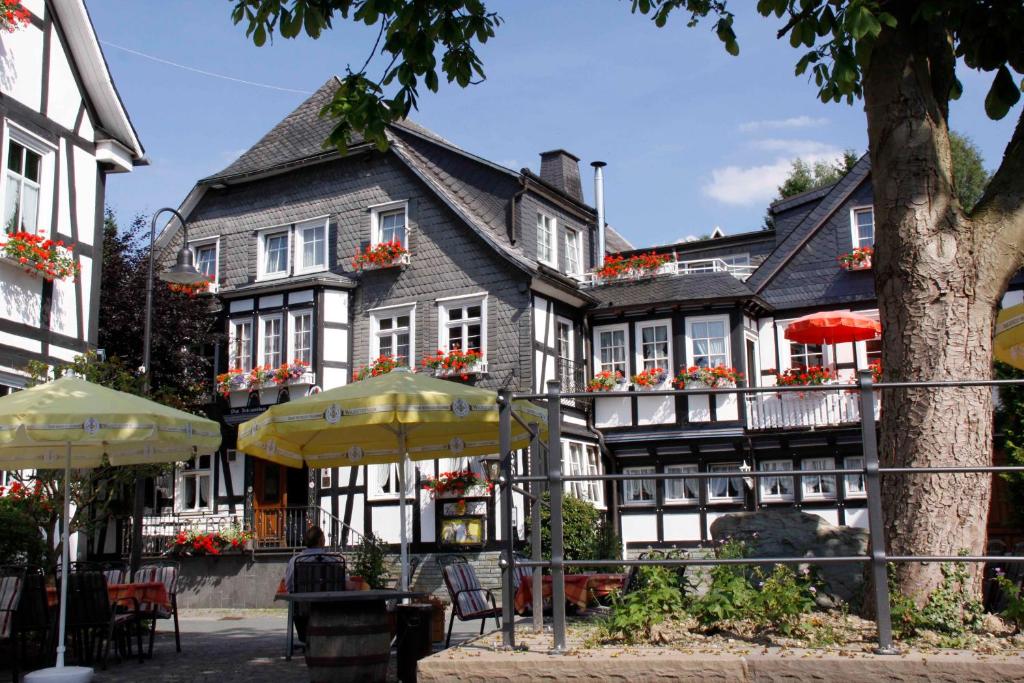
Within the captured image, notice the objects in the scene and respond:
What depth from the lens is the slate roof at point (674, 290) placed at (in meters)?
25.8

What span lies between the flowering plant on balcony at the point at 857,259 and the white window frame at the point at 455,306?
8.38 metres

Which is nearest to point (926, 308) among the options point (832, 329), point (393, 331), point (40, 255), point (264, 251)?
point (40, 255)

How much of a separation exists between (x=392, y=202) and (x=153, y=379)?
701 centimetres

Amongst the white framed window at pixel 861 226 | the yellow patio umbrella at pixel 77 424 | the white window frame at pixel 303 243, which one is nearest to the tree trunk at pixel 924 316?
the yellow patio umbrella at pixel 77 424

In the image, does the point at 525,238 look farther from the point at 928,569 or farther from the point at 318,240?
the point at 928,569

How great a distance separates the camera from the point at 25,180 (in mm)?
15984

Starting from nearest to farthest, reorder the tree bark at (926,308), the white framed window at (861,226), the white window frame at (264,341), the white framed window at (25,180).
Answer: the tree bark at (926,308) → the white framed window at (25,180) → the white framed window at (861,226) → the white window frame at (264,341)

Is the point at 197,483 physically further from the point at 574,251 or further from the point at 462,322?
the point at 574,251

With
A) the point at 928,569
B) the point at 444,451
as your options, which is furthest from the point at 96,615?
the point at 928,569

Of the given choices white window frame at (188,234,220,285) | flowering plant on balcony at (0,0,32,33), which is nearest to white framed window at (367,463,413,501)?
white window frame at (188,234,220,285)

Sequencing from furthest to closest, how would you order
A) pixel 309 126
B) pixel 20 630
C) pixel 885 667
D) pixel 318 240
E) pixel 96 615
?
1. pixel 309 126
2. pixel 318 240
3. pixel 96 615
4. pixel 20 630
5. pixel 885 667

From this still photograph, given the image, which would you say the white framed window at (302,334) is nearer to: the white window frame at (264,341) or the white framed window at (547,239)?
the white window frame at (264,341)

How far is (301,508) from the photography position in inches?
957

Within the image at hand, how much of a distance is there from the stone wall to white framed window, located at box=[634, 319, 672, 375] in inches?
252
